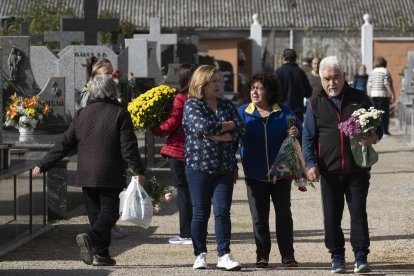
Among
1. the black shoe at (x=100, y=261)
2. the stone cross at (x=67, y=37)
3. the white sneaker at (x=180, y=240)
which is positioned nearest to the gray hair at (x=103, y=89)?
the black shoe at (x=100, y=261)

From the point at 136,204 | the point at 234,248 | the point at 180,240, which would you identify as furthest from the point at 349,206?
the point at 180,240

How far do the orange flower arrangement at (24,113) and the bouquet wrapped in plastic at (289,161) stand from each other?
522 centimetres

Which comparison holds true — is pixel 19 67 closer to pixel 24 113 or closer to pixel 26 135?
pixel 24 113

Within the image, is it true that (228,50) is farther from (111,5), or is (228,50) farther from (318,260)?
(318,260)

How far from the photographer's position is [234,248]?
11586 millimetres

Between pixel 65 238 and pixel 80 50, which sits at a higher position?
pixel 80 50

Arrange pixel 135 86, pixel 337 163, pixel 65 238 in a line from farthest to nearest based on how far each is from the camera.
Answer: pixel 135 86
pixel 65 238
pixel 337 163

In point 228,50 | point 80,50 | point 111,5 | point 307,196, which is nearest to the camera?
point 307,196

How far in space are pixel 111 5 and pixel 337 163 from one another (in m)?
52.5

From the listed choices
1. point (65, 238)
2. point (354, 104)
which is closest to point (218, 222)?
point (354, 104)

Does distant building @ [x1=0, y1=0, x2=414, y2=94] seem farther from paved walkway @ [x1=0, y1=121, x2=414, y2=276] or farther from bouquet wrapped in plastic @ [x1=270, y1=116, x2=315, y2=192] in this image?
bouquet wrapped in plastic @ [x1=270, y1=116, x2=315, y2=192]

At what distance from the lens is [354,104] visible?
33.0 feet

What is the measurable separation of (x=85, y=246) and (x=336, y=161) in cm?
201

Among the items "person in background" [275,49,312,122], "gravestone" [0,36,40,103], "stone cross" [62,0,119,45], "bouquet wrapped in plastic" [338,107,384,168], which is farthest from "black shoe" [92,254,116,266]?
"stone cross" [62,0,119,45]
